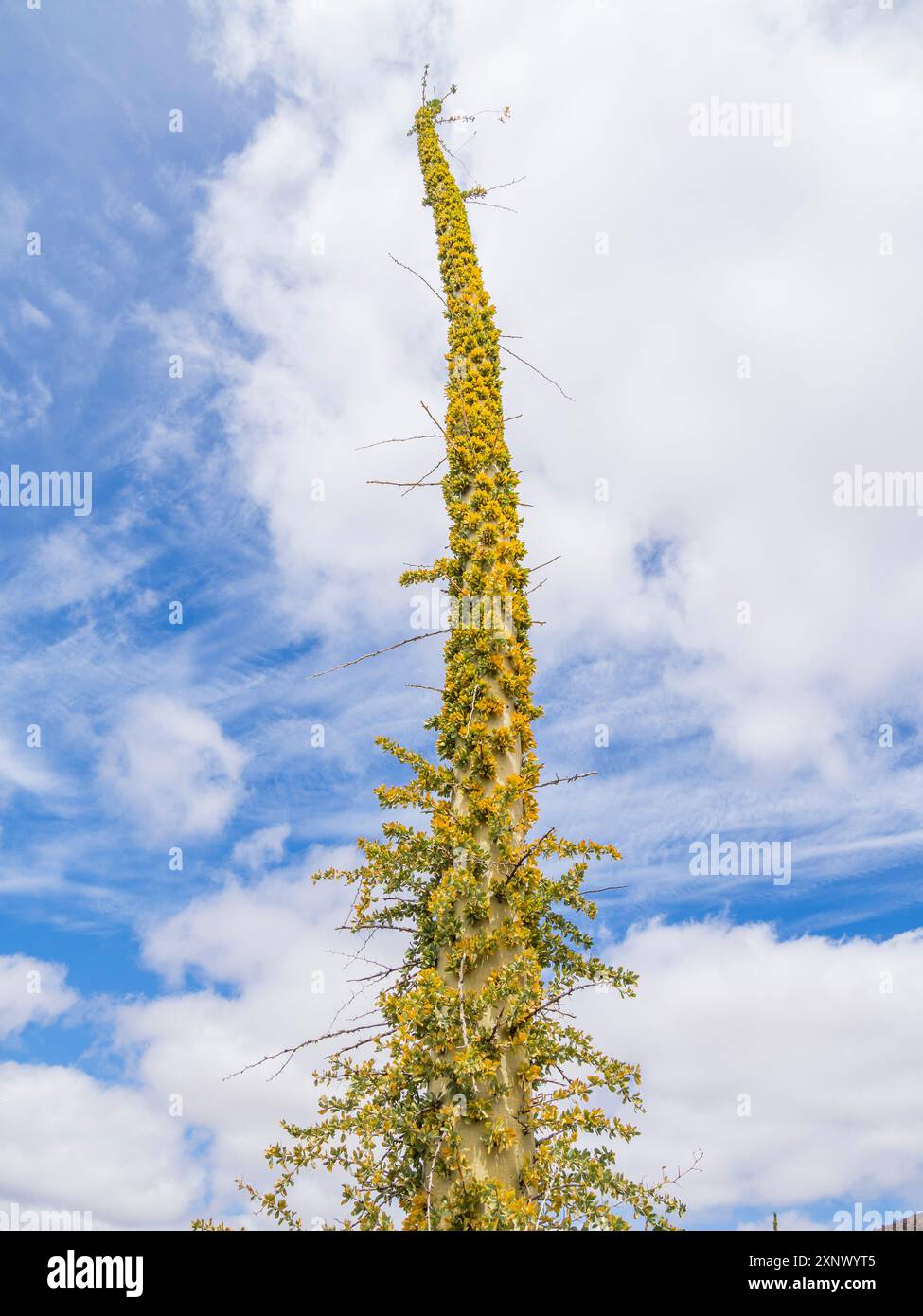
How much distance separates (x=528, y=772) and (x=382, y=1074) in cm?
425

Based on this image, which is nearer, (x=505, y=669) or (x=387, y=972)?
(x=387, y=972)

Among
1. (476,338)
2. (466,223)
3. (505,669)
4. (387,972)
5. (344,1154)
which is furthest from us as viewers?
(466,223)

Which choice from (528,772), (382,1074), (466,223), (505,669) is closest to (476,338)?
(466,223)
